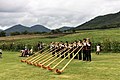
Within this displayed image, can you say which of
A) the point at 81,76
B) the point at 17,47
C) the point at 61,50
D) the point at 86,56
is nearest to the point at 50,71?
the point at 81,76

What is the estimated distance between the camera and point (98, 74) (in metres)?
18.9

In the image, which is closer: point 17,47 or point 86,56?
point 86,56

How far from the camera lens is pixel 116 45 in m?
46.4

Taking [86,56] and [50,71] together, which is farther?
[86,56]

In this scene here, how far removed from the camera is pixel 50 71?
68.1 ft

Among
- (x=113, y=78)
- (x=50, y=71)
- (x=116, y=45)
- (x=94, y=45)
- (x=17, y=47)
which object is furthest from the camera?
(x=17, y=47)

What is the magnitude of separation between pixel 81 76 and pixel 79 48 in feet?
38.5

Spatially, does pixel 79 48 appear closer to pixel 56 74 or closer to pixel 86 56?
pixel 86 56

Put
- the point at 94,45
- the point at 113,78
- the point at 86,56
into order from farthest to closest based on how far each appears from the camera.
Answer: the point at 94,45
the point at 86,56
the point at 113,78

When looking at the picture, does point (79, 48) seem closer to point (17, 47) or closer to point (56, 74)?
point (56, 74)

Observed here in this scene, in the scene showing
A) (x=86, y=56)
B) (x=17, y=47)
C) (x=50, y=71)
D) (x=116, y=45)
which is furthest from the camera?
(x=17, y=47)

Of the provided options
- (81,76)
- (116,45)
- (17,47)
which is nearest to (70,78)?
(81,76)

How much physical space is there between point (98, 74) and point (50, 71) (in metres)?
3.60

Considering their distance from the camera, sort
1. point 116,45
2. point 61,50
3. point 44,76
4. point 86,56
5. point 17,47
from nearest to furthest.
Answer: point 44,76, point 86,56, point 61,50, point 116,45, point 17,47
